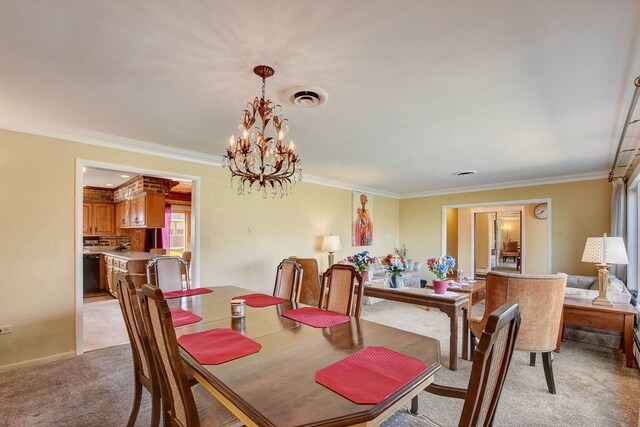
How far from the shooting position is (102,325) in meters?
4.20

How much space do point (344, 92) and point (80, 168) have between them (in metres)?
2.94

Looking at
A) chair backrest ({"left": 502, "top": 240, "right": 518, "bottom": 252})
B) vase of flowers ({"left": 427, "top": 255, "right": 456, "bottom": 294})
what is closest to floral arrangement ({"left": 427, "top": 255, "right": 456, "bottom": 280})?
vase of flowers ({"left": 427, "top": 255, "right": 456, "bottom": 294})

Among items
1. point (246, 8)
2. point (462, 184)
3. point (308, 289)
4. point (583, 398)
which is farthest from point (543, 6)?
point (462, 184)

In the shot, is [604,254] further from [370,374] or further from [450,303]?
[370,374]

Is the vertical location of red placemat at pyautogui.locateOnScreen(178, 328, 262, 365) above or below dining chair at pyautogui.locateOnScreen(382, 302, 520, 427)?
below

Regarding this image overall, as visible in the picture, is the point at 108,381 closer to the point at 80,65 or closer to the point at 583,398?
the point at 80,65

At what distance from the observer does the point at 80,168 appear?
3230mm

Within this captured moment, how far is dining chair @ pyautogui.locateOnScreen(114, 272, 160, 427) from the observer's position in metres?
1.65

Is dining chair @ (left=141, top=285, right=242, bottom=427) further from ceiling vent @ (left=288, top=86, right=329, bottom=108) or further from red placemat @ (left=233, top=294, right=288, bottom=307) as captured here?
ceiling vent @ (left=288, top=86, right=329, bottom=108)

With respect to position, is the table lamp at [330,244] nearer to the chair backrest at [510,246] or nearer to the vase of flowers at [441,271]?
the vase of flowers at [441,271]

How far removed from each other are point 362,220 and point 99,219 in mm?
6084

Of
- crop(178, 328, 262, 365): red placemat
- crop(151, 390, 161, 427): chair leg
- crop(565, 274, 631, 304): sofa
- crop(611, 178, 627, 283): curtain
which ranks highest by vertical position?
crop(611, 178, 627, 283): curtain

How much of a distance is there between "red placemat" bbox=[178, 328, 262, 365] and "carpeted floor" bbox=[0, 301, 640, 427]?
1012mm

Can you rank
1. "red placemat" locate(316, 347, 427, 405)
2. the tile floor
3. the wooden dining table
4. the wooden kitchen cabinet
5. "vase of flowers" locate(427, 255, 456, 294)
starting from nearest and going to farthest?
the wooden dining table → "red placemat" locate(316, 347, 427, 405) → "vase of flowers" locate(427, 255, 456, 294) → the tile floor → the wooden kitchen cabinet
